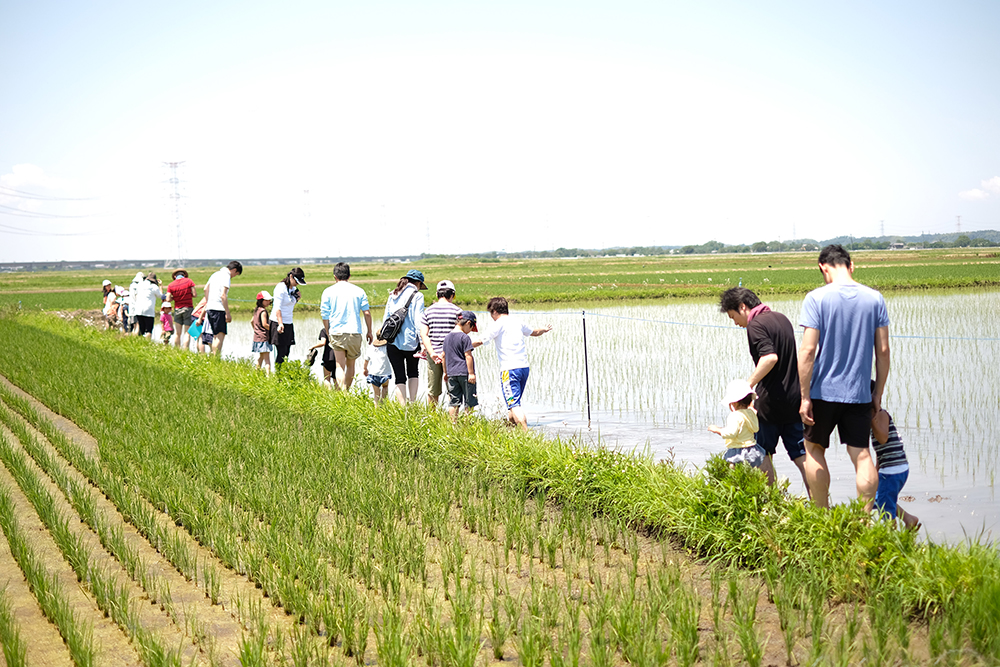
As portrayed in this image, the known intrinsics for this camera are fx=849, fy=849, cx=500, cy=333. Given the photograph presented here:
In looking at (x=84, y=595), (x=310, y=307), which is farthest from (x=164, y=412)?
(x=310, y=307)

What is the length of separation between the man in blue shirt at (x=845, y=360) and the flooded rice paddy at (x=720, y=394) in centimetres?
83

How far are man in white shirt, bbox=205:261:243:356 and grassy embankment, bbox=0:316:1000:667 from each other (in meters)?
5.55

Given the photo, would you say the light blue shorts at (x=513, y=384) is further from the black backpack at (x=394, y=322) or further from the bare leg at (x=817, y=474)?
the bare leg at (x=817, y=474)

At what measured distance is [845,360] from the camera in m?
5.02

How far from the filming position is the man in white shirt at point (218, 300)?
47.3ft

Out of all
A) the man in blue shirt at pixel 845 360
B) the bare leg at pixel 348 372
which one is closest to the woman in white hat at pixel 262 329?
the bare leg at pixel 348 372

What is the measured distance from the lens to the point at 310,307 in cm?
3184

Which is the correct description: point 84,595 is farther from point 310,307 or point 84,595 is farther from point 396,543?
point 310,307

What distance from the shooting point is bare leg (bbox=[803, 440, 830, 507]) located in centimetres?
519

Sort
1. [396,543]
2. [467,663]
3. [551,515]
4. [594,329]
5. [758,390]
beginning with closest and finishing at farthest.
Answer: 1. [467,663]
2. [396,543]
3. [758,390]
4. [551,515]
5. [594,329]

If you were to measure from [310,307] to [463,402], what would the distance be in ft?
77.7

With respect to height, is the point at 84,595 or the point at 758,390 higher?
the point at 758,390

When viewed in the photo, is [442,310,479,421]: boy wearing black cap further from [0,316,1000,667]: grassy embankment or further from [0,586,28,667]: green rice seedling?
[0,586,28,667]: green rice seedling

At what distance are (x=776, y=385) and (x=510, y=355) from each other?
3.53 meters
